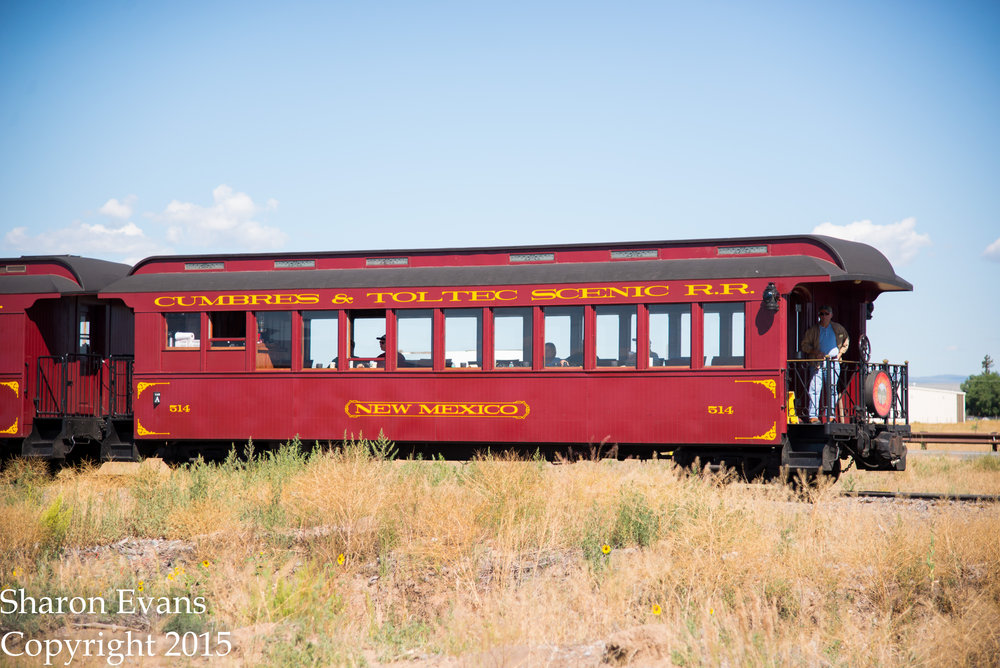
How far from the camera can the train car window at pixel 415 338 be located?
42.0ft

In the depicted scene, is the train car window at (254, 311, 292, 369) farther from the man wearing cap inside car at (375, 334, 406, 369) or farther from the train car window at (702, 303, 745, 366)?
the train car window at (702, 303, 745, 366)

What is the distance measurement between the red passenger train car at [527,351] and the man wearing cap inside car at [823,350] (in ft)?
0.23

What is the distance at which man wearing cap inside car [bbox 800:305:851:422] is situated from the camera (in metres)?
11.6

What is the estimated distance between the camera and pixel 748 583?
6781 mm

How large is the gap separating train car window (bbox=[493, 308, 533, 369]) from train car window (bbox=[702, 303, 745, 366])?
241 cm

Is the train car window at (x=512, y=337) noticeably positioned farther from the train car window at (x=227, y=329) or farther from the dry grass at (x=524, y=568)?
the train car window at (x=227, y=329)

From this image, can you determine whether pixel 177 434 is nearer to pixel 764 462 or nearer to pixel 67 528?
pixel 67 528

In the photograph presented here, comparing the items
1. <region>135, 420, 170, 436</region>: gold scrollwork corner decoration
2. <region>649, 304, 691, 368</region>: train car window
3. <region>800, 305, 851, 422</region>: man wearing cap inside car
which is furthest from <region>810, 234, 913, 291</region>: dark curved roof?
<region>135, 420, 170, 436</region>: gold scrollwork corner decoration

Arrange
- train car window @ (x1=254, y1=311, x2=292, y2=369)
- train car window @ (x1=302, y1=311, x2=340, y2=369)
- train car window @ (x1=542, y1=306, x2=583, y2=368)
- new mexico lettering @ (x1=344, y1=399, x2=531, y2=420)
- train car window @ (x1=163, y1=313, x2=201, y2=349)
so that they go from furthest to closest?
train car window @ (x1=163, y1=313, x2=201, y2=349), train car window @ (x1=254, y1=311, x2=292, y2=369), train car window @ (x1=302, y1=311, x2=340, y2=369), new mexico lettering @ (x1=344, y1=399, x2=531, y2=420), train car window @ (x1=542, y1=306, x2=583, y2=368)

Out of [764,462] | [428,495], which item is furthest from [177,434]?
[764,462]

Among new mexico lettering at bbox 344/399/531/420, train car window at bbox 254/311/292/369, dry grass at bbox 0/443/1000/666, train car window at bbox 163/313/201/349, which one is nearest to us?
dry grass at bbox 0/443/1000/666

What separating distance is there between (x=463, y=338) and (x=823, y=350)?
4910 mm

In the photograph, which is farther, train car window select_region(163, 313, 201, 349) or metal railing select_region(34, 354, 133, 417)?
metal railing select_region(34, 354, 133, 417)

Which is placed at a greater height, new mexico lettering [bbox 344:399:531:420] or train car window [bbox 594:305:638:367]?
train car window [bbox 594:305:638:367]
